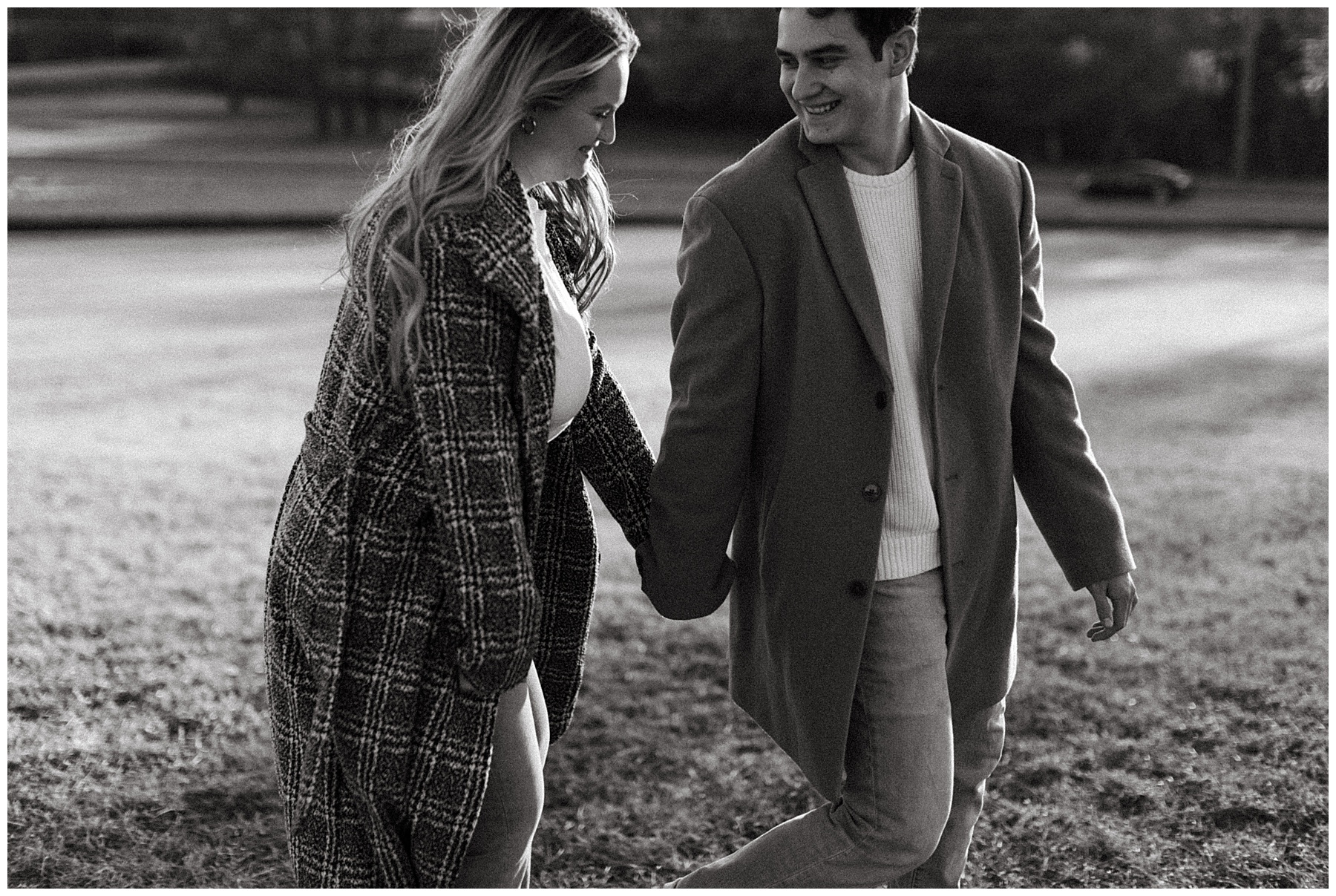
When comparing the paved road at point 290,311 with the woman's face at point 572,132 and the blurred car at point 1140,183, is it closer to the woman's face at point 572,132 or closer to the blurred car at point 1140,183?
the woman's face at point 572,132

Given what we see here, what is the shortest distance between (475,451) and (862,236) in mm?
867

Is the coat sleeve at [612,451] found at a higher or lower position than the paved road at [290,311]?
higher

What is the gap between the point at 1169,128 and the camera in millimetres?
44906

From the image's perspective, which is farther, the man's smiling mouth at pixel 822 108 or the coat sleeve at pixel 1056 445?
the coat sleeve at pixel 1056 445

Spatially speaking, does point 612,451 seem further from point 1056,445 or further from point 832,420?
point 1056,445

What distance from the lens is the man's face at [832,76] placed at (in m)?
2.62

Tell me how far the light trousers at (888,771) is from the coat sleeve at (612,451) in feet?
1.62

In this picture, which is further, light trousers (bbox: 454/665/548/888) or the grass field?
the grass field

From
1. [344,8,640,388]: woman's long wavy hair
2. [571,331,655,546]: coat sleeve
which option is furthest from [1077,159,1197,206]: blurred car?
[344,8,640,388]: woman's long wavy hair

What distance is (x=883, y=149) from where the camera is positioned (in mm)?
2793

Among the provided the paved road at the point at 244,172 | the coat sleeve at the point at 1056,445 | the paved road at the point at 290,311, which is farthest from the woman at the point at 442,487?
the paved road at the point at 244,172

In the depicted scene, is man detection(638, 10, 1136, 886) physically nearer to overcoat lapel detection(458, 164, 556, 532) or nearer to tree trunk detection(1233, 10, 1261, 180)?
overcoat lapel detection(458, 164, 556, 532)

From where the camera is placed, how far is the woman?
2369 millimetres

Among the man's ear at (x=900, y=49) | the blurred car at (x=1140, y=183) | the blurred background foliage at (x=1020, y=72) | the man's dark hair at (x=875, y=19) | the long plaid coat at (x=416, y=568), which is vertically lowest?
the blurred car at (x=1140, y=183)
